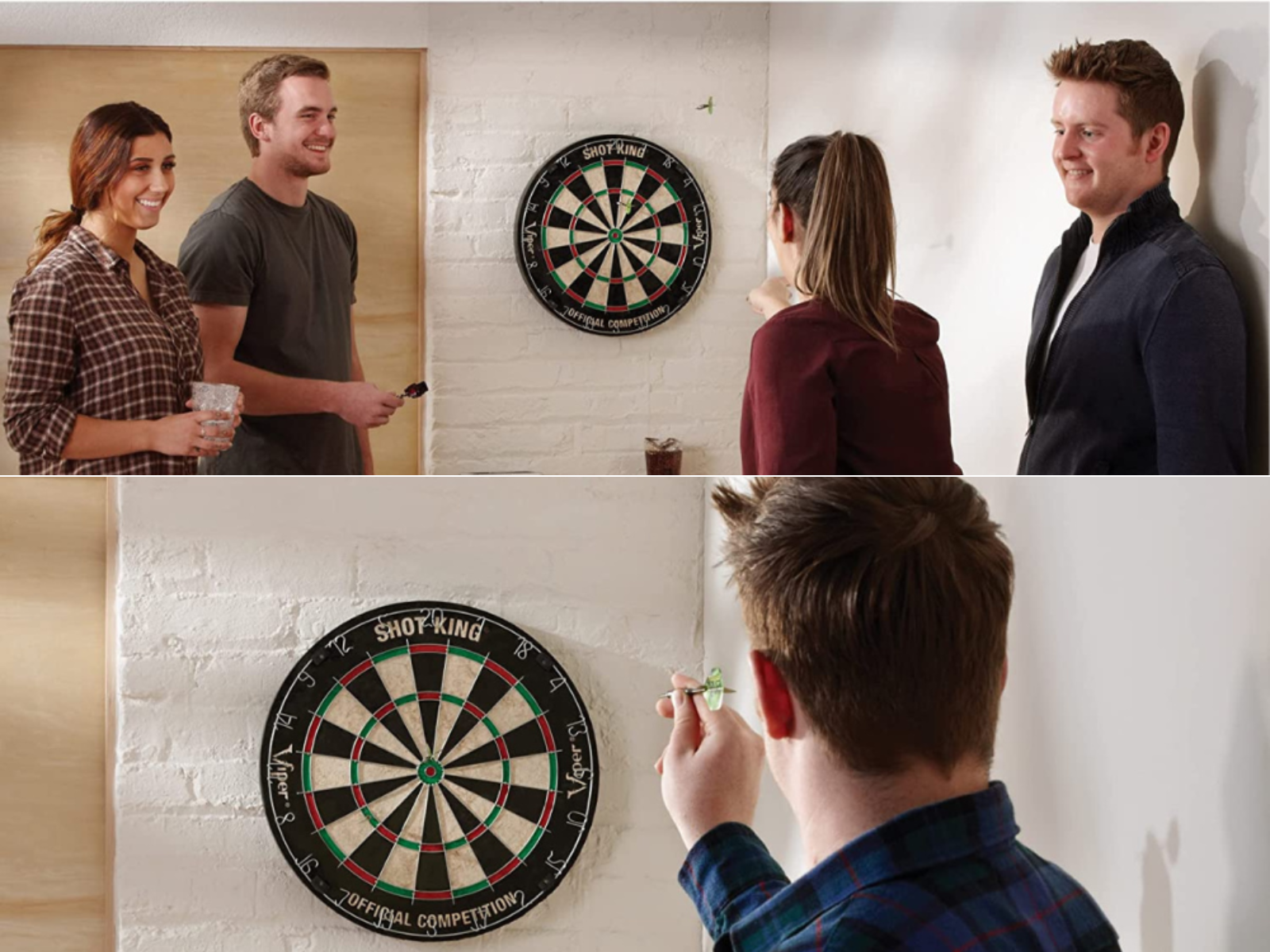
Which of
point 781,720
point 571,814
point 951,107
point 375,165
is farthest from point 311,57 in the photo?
point 571,814

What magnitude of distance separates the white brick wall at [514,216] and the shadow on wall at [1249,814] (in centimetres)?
23

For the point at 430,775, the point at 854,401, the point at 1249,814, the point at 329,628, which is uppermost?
the point at 854,401

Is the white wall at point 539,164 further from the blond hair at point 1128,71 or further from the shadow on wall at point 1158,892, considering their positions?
the shadow on wall at point 1158,892

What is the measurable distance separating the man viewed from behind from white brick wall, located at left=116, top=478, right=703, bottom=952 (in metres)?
1.01

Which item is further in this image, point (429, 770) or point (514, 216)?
point (429, 770)

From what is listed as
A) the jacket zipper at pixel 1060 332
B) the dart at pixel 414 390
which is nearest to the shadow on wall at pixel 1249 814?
the jacket zipper at pixel 1060 332

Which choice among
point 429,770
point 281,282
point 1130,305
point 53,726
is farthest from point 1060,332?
point 53,726

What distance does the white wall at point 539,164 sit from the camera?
480mm

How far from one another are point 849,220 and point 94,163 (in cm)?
30

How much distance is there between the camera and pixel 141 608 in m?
1.64

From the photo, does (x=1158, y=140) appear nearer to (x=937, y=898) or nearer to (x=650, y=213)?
(x=650, y=213)

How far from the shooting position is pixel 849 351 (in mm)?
519

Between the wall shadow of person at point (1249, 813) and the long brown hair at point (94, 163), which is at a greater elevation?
the long brown hair at point (94, 163)

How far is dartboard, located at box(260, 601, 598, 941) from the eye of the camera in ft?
5.00
